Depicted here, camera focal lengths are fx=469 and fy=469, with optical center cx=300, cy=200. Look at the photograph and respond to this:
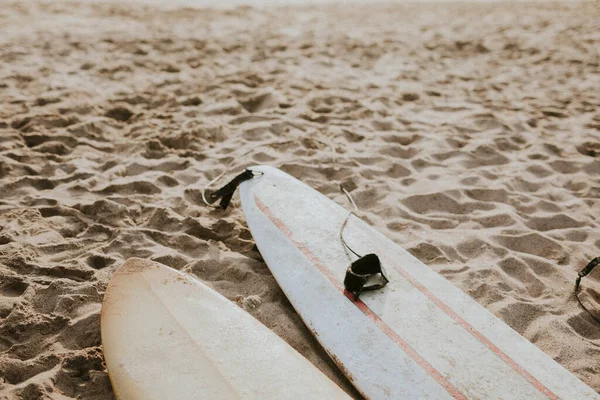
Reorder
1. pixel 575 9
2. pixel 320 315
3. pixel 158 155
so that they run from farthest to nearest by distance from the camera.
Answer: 1. pixel 575 9
2. pixel 158 155
3. pixel 320 315

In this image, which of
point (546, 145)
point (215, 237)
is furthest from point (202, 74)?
point (546, 145)

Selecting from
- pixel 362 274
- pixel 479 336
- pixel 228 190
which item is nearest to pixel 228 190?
pixel 228 190

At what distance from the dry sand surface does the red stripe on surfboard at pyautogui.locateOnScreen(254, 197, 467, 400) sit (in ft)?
0.75

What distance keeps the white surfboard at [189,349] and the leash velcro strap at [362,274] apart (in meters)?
0.42

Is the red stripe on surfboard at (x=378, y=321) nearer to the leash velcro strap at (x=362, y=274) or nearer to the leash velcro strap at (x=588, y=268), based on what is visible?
the leash velcro strap at (x=362, y=274)

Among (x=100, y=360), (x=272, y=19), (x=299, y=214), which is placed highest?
(x=272, y=19)

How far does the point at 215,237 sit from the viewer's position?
9.25 feet

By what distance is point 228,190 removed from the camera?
3.00m

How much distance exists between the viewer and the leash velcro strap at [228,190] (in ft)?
9.81

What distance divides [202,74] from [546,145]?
347 cm

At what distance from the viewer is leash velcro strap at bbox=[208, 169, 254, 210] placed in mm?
2990

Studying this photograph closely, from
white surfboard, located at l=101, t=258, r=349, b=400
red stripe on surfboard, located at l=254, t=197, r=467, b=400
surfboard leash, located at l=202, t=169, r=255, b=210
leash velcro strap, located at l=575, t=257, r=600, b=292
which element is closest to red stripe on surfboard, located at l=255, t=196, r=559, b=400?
red stripe on surfboard, located at l=254, t=197, r=467, b=400

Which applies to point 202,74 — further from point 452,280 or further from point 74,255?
point 452,280

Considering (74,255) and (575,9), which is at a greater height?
(575,9)
